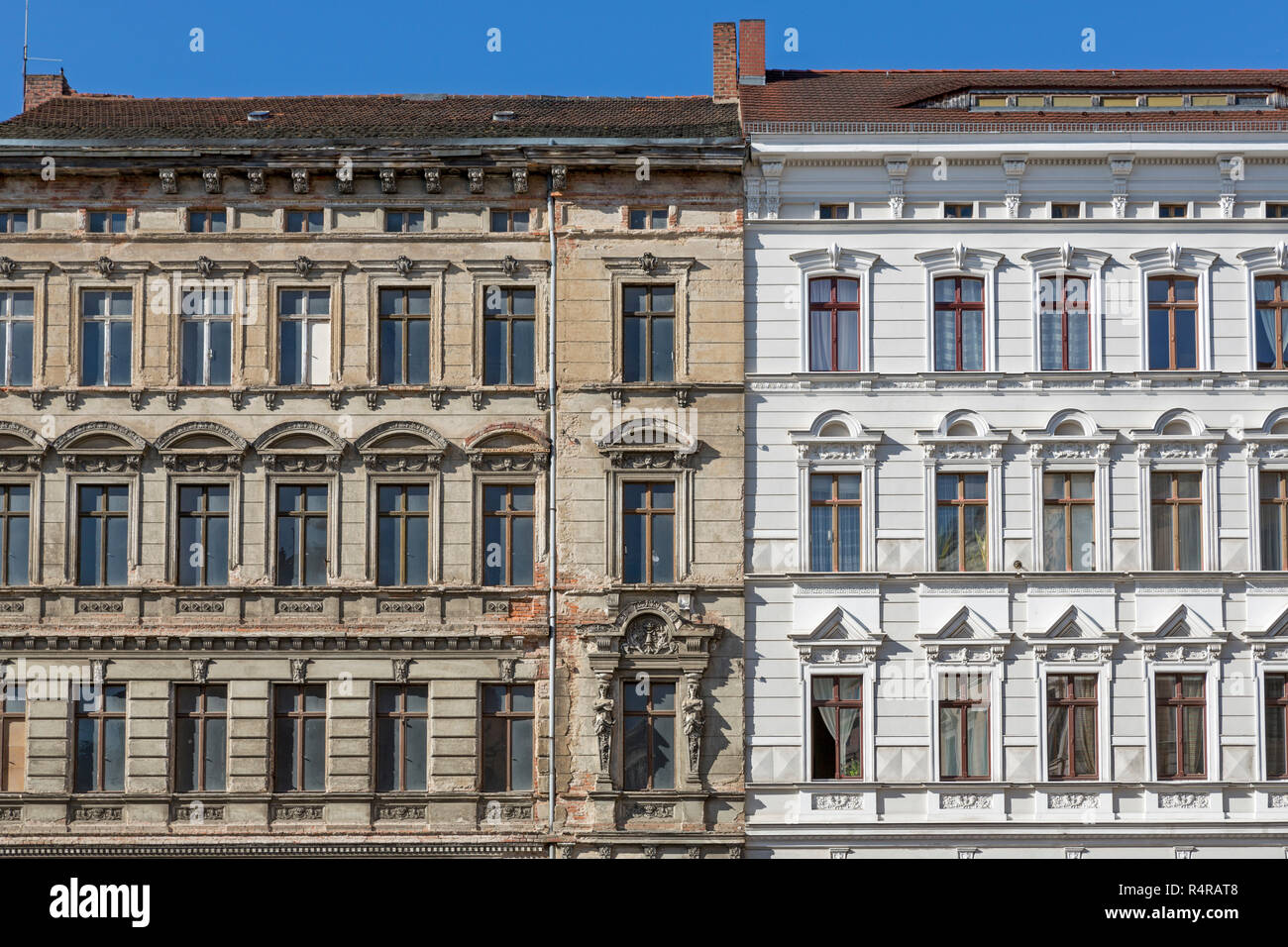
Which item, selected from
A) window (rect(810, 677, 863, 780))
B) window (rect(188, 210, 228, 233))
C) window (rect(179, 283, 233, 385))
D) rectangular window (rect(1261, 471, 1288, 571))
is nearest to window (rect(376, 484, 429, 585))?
window (rect(179, 283, 233, 385))

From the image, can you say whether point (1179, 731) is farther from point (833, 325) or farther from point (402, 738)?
point (402, 738)

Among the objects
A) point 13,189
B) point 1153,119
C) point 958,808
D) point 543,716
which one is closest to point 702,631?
point 543,716

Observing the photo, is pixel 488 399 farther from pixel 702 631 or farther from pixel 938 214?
pixel 938 214

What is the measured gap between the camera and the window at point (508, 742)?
2866cm

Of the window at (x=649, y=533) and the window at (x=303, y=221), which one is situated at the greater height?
the window at (x=303, y=221)

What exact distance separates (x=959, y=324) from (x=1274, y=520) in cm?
659

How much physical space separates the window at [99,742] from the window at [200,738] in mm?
1004

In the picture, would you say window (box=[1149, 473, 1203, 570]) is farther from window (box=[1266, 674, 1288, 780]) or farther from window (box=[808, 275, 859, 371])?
window (box=[808, 275, 859, 371])

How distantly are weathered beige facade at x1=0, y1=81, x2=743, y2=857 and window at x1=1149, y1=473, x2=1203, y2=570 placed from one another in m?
7.48

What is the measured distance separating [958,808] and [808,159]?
464 inches

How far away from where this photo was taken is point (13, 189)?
29.8m

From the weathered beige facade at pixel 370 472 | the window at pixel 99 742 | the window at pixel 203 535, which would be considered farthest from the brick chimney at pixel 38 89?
the window at pixel 99 742

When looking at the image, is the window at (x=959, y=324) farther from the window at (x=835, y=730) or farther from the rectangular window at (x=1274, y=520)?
the window at (x=835, y=730)

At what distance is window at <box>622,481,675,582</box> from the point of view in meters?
29.0
